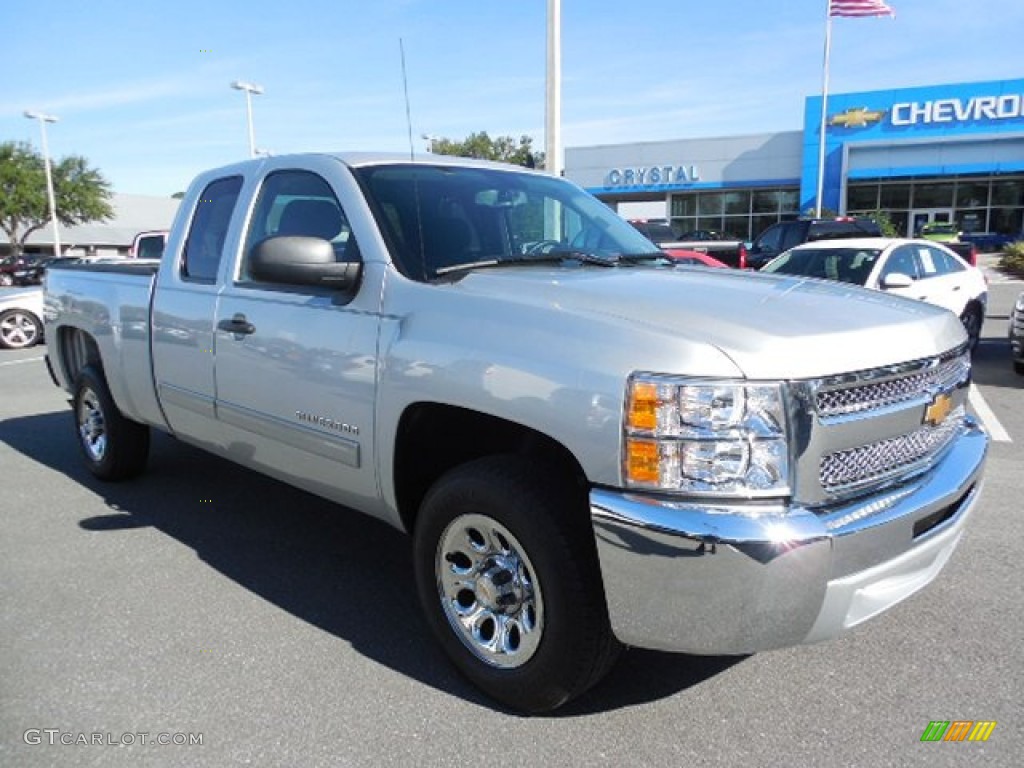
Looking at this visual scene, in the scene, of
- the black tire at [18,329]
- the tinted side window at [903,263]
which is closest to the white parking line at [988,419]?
the tinted side window at [903,263]

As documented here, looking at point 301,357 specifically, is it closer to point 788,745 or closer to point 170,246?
point 170,246

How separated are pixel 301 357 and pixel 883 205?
141 feet

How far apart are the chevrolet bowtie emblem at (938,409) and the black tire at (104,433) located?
15.0 ft

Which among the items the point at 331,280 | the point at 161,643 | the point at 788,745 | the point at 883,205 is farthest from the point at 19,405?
the point at 883,205

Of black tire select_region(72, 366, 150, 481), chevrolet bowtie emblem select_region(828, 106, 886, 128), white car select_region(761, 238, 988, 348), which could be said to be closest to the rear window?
white car select_region(761, 238, 988, 348)

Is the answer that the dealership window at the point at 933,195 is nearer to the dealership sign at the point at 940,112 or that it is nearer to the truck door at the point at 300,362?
the dealership sign at the point at 940,112

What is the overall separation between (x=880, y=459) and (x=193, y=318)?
10.5 ft

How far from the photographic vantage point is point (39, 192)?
4747 cm

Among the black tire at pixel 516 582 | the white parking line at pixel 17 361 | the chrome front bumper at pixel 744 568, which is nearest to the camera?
the chrome front bumper at pixel 744 568

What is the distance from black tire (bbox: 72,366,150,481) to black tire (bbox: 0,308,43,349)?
954 cm

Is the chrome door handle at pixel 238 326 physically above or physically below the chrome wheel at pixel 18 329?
above

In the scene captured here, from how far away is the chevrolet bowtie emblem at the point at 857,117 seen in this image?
3762 cm

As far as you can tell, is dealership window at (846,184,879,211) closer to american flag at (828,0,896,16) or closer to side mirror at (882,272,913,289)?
american flag at (828,0,896,16)

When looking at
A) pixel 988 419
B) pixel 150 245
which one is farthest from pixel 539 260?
pixel 150 245
